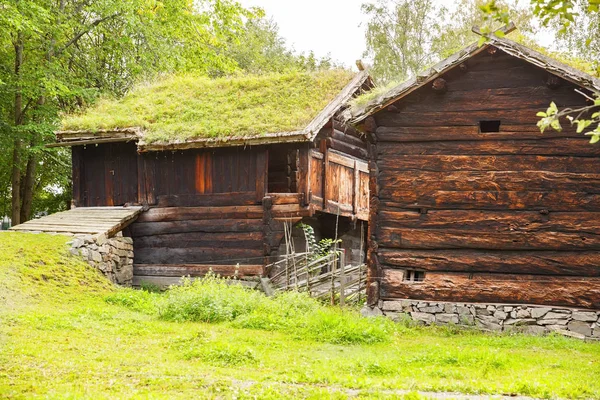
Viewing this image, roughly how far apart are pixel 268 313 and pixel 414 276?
330 centimetres

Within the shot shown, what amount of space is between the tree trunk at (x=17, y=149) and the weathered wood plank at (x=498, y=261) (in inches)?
688

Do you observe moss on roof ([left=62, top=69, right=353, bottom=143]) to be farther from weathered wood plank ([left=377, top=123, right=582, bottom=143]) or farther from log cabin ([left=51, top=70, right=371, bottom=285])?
weathered wood plank ([left=377, top=123, right=582, bottom=143])

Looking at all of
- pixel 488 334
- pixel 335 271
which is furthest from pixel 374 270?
pixel 488 334

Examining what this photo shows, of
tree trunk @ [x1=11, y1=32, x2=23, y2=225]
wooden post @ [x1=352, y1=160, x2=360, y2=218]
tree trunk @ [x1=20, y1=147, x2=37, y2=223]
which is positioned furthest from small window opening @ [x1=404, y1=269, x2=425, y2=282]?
tree trunk @ [x1=20, y1=147, x2=37, y2=223]

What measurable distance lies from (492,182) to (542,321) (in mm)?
2855

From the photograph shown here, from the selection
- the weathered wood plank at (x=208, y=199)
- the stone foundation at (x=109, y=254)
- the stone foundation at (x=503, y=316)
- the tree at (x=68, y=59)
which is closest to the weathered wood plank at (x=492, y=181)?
the stone foundation at (x=503, y=316)

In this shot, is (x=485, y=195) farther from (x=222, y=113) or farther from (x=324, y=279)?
(x=222, y=113)

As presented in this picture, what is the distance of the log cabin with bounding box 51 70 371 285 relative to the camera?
734 inches

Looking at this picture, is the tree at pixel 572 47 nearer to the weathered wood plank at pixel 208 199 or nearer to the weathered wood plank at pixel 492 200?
the weathered wood plank at pixel 492 200

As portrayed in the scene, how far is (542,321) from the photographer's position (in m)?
13.6

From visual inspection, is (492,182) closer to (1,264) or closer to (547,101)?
(547,101)

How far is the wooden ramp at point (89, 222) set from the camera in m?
18.2

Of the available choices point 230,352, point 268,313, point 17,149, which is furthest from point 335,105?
point 17,149

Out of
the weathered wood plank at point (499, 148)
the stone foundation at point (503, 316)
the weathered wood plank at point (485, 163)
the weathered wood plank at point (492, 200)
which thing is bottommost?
the stone foundation at point (503, 316)
